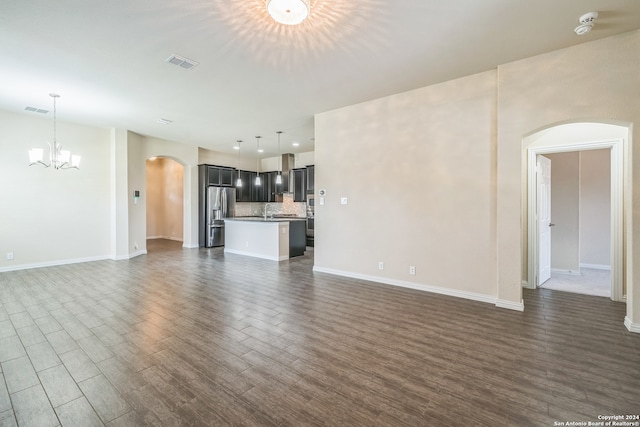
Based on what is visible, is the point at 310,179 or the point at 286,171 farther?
the point at 286,171

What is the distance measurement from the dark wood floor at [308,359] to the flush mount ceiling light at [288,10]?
288cm

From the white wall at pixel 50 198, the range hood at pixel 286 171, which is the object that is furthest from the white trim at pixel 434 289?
the white wall at pixel 50 198

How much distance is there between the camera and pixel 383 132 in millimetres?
4512

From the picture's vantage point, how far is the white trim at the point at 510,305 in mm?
3392

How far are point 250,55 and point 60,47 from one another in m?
2.05

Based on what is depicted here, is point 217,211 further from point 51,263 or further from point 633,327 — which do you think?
point 633,327

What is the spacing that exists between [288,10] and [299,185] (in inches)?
262

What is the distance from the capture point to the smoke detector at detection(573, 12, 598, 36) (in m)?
2.51

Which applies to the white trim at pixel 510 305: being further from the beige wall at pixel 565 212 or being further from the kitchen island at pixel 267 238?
the kitchen island at pixel 267 238

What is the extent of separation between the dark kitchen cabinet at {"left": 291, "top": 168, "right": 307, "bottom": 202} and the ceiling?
13.2ft

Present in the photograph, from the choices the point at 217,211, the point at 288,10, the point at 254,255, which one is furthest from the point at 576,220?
the point at 217,211

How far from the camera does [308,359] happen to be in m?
2.32

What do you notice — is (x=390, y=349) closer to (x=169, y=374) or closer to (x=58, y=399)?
(x=169, y=374)

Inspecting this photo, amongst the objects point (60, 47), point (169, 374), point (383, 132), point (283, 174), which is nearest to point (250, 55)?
point (60, 47)
